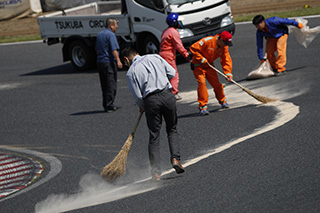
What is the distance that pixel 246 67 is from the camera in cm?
1445

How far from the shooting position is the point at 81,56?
1831cm

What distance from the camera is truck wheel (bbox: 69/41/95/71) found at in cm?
1786

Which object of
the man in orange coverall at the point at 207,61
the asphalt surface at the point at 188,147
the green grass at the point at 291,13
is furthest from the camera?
the green grass at the point at 291,13

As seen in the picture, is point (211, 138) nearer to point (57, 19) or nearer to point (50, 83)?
point (50, 83)

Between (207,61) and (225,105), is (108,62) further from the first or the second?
(225,105)

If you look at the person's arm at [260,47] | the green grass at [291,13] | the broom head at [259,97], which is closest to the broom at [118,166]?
the broom head at [259,97]

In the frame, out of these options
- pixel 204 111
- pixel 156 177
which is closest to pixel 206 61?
pixel 204 111

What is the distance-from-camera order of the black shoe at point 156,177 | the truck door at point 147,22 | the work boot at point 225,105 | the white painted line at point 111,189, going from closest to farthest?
the white painted line at point 111,189, the black shoe at point 156,177, the work boot at point 225,105, the truck door at point 147,22

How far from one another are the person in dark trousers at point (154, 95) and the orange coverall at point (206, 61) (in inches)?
131

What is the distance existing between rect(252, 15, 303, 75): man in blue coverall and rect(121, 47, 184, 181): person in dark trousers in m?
6.25

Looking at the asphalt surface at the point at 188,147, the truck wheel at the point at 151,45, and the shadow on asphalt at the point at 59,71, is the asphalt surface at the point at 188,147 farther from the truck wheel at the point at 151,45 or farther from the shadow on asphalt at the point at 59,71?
the shadow on asphalt at the point at 59,71

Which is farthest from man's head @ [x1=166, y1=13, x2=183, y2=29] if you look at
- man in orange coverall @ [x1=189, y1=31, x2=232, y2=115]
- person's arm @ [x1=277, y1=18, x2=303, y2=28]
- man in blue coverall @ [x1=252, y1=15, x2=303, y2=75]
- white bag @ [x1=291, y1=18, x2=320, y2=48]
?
white bag @ [x1=291, y1=18, x2=320, y2=48]

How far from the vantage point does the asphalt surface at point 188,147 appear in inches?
253

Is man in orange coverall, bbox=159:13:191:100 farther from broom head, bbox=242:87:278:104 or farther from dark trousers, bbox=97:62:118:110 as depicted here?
broom head, bbox=242:87:278:104
